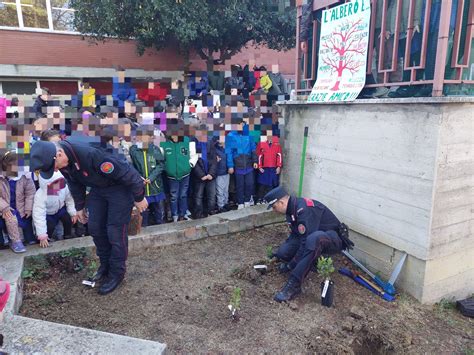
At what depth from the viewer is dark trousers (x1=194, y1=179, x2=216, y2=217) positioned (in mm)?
5504

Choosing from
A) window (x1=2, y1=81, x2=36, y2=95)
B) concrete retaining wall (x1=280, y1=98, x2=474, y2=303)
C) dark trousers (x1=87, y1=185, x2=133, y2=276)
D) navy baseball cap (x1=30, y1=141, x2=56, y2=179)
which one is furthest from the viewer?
window (x1=2, y1=81, x2=36, y2=95)

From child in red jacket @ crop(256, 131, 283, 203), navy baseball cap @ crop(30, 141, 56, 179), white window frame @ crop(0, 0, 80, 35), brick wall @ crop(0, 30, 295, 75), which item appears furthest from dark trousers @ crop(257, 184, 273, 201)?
white window frame @ crop(0, 0, 80, 35)

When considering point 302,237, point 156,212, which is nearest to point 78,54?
point 156,212

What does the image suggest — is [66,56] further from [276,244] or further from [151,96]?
[276,244]

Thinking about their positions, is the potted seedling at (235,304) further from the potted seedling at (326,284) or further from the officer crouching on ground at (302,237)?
the potted seedling at (326,284)

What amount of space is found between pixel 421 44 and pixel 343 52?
106 cm

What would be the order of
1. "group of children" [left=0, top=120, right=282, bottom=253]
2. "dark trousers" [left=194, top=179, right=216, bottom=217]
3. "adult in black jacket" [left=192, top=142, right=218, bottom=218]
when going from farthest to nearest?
"dark trousers" [left=194, top=179, right=216, bottom=217]
"adult in black jacket" [left=192, top=142, right=218, bottom=218]
"group of children" [left=0, top=120, right=282, bottom=253]

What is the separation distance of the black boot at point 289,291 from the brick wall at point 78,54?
8.65 metres

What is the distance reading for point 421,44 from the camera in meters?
3.79

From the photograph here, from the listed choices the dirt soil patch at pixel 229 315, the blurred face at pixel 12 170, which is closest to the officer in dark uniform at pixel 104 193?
the dirt soil patch at pixel 229 315

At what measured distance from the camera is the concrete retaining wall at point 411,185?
360 centimetres

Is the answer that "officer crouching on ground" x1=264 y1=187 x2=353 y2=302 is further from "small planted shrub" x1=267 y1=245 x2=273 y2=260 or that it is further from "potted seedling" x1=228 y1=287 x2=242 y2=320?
"potted seedling" x1=228 y1=287 x2=242 y2=320

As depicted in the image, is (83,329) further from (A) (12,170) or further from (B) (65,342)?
(A) (12,170)

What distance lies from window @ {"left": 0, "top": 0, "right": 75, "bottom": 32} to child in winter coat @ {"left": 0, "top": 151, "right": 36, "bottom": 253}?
9676 millimetres
